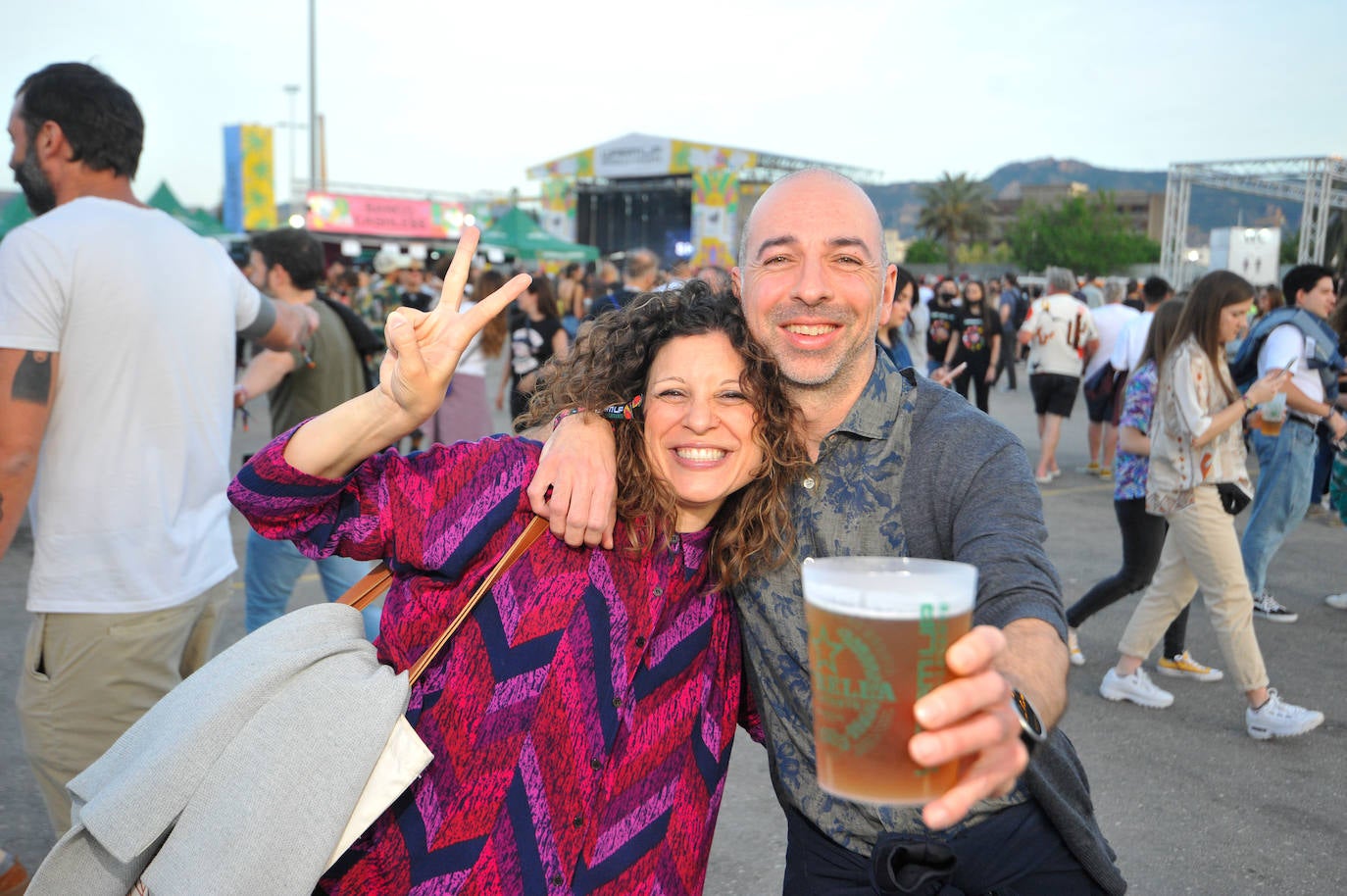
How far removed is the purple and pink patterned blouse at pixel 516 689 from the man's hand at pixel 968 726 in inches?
31.8

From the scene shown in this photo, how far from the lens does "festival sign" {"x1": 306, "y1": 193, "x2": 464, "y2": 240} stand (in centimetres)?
3284

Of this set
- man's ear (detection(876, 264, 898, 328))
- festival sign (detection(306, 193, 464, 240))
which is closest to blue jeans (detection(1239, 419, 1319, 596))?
man's ear (detection(876, 264, 898, 328))

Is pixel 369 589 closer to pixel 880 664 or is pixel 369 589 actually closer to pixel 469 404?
pixel 880 664

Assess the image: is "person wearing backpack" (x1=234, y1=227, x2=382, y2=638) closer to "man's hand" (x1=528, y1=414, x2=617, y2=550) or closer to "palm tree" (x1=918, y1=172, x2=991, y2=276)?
"man's hand" (x1=528, y1=414, x2=617, y2=550)

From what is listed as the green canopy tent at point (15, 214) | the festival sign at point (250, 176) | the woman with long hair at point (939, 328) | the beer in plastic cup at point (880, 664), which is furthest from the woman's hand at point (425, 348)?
the festival sign at point (250, 176)

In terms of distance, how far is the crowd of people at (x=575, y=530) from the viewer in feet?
5.78

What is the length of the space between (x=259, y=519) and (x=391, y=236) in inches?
1409

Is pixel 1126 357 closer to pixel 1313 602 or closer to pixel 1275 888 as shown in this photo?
pixel 1313 602

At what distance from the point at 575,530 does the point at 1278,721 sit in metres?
4.10

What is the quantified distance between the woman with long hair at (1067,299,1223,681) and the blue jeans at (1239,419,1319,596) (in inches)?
42.7

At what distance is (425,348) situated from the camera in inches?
72.6

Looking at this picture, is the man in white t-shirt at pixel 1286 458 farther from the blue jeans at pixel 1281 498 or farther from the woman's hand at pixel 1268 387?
the woman's hand at pixel 1268 387

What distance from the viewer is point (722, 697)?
2033 mm

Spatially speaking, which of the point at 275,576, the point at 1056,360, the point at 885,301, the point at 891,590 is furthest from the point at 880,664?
the point at 1056,360
